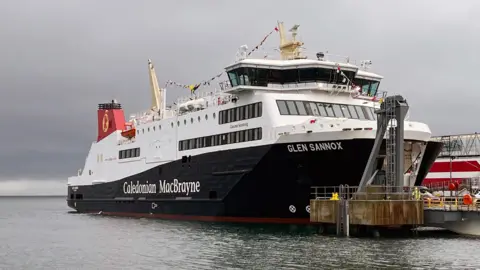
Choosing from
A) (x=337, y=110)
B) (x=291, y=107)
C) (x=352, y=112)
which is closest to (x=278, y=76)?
(x=291, y=107)

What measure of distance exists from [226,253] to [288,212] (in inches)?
344

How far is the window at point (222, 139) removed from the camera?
110 feet

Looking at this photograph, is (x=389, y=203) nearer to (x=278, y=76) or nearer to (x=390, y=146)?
(x=390, y=146)

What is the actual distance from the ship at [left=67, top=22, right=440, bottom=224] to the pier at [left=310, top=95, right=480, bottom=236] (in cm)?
117

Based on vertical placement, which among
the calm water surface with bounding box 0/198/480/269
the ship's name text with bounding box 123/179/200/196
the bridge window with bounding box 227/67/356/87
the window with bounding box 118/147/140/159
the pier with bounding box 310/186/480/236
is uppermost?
the bridge window with bounding box 227/67/356/87

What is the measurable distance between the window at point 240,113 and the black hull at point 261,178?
1.85 meters

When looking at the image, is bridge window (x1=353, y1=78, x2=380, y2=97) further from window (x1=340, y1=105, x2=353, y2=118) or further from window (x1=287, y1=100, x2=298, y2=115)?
window (x1=287, y1=100, x2=298, y2=115)

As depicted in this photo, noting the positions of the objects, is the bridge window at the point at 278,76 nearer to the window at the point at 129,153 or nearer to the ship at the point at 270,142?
the ship at the point at 270,142

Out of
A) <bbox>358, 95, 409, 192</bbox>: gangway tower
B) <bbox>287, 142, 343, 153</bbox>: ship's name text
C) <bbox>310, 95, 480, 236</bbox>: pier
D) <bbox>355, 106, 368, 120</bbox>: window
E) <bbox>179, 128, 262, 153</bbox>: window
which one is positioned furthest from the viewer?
<bbox>355, 106, 368, 120</bbox>: window

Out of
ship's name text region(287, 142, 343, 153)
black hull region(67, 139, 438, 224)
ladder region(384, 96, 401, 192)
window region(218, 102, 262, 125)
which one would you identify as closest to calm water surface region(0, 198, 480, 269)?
black hull region(67, 139, 438, 224)

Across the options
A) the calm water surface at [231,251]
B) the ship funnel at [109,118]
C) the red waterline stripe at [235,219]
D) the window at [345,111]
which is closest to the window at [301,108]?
the window at [345,111]

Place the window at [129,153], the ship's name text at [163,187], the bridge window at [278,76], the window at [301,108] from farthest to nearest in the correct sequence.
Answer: the window at [129,153]
the ship's name text at [163,187]
the bridge window at [278,76]
the window at [301,108]

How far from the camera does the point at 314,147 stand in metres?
30.7

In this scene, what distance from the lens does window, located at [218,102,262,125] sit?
33.6 meters
